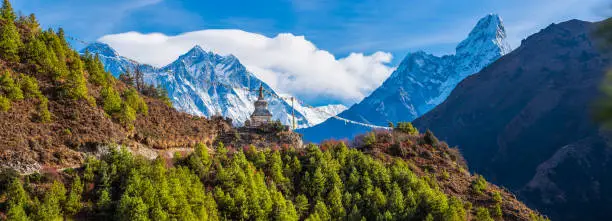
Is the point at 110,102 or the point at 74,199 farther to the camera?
the point at 110,102

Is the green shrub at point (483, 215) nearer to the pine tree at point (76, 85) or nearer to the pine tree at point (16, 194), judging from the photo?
the pine tree at point (16, 194)

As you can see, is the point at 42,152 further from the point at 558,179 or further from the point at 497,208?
the point at 558,179

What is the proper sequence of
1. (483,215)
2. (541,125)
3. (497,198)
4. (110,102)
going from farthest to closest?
(541,125), (497,198), (483,215), (110,102)

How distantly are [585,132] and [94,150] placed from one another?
108m

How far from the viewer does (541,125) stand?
120250mm

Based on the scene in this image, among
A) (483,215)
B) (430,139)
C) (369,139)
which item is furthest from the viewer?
(430,139)

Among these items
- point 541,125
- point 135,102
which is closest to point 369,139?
point 135,102

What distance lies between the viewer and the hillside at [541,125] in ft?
300

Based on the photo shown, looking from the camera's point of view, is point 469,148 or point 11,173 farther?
point 469,148

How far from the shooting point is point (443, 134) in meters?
142

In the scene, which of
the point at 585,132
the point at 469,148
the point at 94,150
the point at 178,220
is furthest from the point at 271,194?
the point at 469,148

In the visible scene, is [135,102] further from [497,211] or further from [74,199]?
[497,211]

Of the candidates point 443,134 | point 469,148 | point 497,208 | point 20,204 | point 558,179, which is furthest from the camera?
point 443,134

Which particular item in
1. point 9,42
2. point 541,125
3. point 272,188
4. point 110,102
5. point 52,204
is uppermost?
point 541,125
